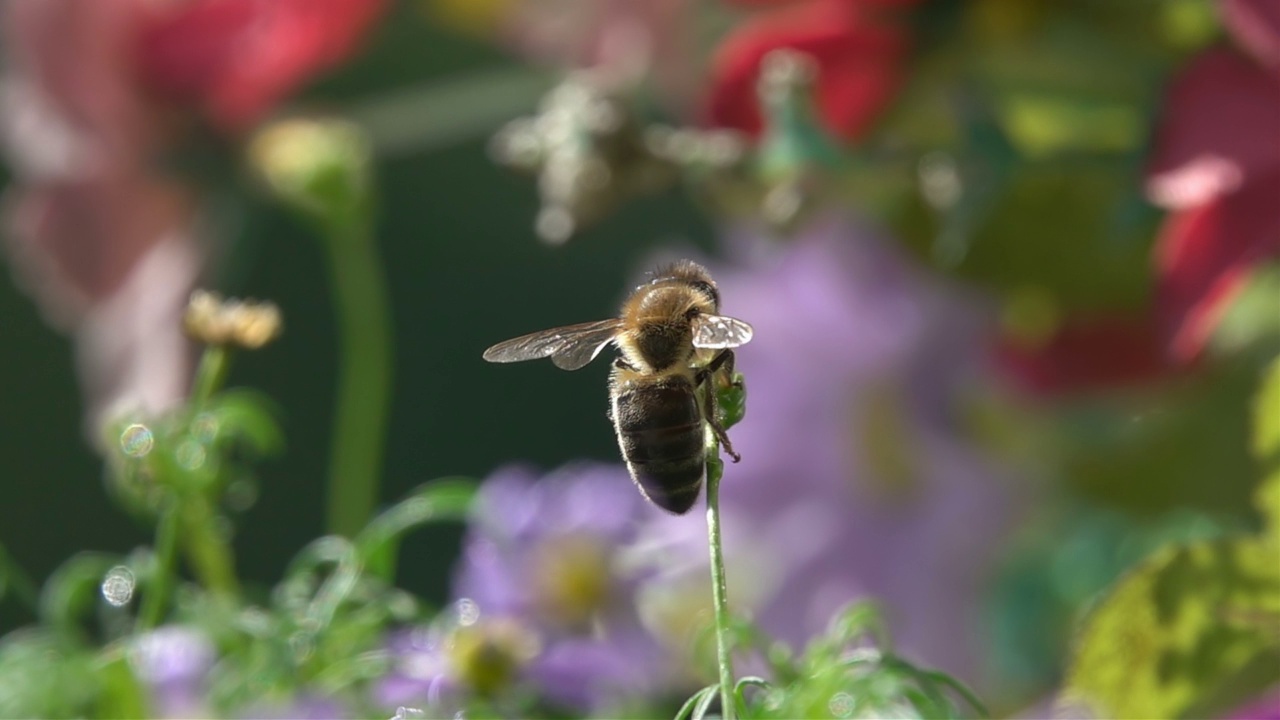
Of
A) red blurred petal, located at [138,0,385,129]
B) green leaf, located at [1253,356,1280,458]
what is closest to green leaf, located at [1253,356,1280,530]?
green leaf, located at [1253,356,1280,458]

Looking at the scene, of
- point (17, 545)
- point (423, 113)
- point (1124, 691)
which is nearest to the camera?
point (1124, 691)

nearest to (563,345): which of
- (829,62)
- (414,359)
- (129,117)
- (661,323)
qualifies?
(661,323)

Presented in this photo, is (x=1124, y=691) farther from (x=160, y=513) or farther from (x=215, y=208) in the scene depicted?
(x=215, y=208)

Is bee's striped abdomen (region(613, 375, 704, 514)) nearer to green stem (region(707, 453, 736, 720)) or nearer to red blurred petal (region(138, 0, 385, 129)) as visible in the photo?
green stem (region(707, 453, 736, 720))

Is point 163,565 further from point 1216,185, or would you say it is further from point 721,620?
point 1216,185

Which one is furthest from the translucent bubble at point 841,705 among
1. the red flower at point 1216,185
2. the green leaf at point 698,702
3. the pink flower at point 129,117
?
the pink flower at point 129,117

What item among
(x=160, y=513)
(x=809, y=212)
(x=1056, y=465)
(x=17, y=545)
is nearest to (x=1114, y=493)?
(x=1056, y=465)
